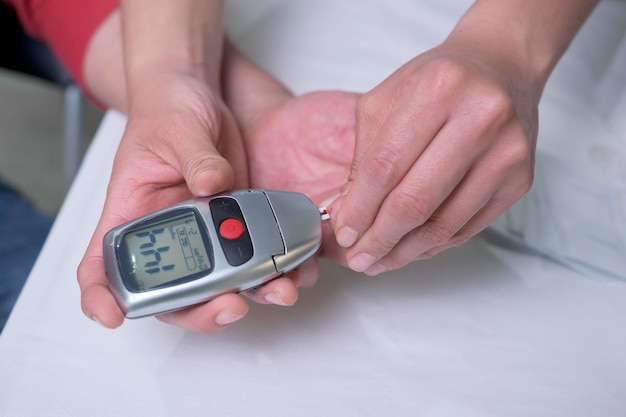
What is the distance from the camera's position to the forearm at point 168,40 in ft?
2.72

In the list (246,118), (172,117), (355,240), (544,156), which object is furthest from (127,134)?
(544,156)

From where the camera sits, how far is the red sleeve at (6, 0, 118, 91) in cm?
97

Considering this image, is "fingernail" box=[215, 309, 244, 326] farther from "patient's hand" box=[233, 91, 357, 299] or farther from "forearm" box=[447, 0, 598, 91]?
"forearm" box=[447, 0, 598, 91]

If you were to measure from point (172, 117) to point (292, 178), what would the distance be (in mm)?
172

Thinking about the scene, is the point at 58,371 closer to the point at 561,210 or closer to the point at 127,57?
the point at 127,57

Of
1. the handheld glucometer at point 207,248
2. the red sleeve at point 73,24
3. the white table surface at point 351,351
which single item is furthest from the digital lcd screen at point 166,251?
the red sleeve at point 73,24

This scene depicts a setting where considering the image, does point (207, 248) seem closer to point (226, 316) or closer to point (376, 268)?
point (226, 316)

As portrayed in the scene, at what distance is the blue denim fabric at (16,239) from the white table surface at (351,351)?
11 cm

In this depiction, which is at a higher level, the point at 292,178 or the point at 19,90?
the point at 292,178

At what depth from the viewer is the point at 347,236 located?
0.65 metres

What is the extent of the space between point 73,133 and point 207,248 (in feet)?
2.39

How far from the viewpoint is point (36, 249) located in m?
0.89

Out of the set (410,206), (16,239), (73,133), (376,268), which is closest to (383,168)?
(410,206)

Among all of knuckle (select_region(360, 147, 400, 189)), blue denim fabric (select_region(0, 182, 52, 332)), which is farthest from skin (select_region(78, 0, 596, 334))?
blue denim fabric (select_region(0, 182, 52, 332))
